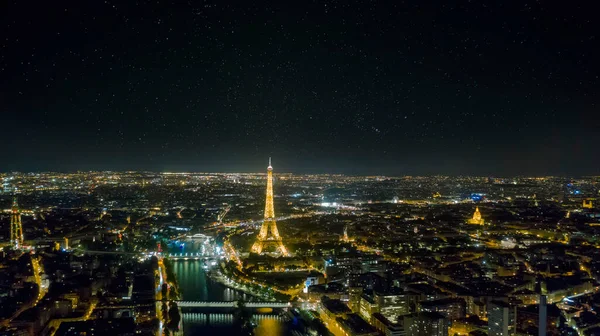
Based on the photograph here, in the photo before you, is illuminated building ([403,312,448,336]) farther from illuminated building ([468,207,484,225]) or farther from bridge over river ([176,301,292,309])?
illuminated building ([468,207,484,225])

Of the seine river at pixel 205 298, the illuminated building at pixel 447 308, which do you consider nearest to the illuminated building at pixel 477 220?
the illuminated building at pixel 447 308

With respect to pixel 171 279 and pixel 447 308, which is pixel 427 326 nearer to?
pixel 447 308

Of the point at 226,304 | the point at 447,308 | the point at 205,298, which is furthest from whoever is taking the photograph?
the point at 205,298

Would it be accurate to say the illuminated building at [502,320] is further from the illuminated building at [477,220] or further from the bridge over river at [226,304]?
the illuminated building at [477,220]

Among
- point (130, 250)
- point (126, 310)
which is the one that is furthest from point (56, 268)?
point (126, 310)

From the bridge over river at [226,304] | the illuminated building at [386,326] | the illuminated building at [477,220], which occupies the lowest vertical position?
the illuminated building at [386,326]

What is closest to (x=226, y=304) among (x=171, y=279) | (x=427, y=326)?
(x=171, y=279)
